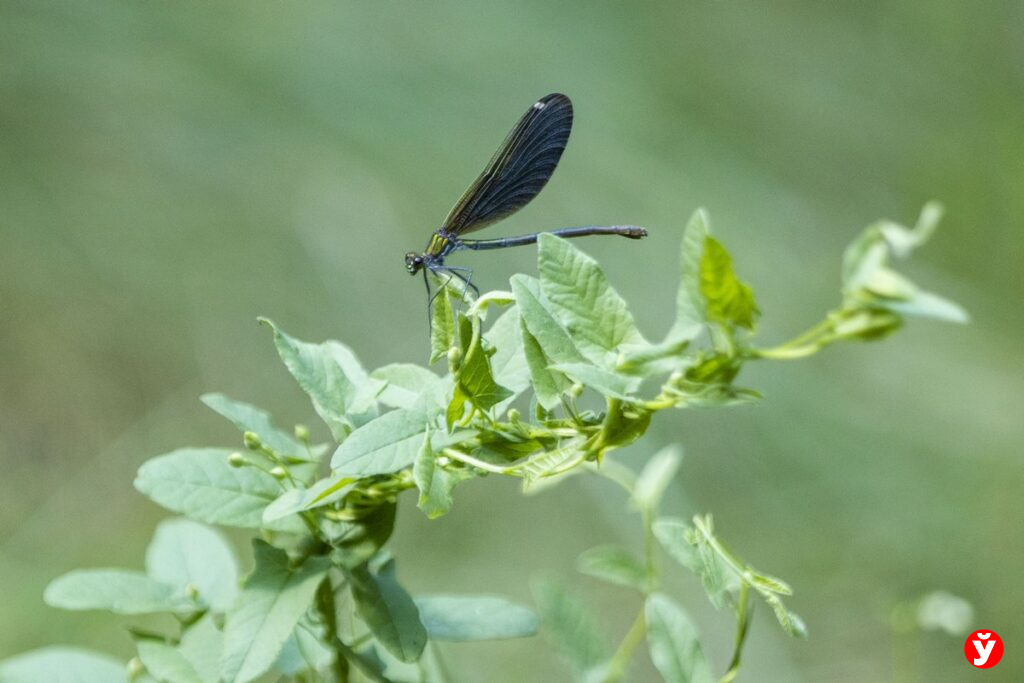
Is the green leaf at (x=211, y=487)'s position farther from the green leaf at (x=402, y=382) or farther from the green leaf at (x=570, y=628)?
the green leaf at (x=570, y=628)

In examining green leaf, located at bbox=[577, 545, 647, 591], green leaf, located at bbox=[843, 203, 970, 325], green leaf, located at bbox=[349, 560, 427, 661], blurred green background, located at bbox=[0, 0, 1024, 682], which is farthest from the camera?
blurred green background, located at bbox=[0, 0, 1024, 682]

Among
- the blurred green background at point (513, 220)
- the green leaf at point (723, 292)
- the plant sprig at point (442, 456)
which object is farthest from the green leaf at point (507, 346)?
the blurred green background at point (513, 220)

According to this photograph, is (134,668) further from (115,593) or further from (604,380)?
(604,380)

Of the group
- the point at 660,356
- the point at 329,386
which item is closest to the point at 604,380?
the point at 660,356

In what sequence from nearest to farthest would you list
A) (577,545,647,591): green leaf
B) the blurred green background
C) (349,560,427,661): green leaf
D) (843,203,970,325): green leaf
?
(843,203,970,325): green leaf, (349,560,427,661): green leaf, (577,545,647,591): green leaf, the blurred green background

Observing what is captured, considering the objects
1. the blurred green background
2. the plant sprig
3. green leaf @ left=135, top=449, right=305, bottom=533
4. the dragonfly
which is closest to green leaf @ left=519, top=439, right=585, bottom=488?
the plant sprig

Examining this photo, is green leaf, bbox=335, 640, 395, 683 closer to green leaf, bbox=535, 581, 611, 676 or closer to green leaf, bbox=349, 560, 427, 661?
green leaf, bbox=349, 560, 427, 661
